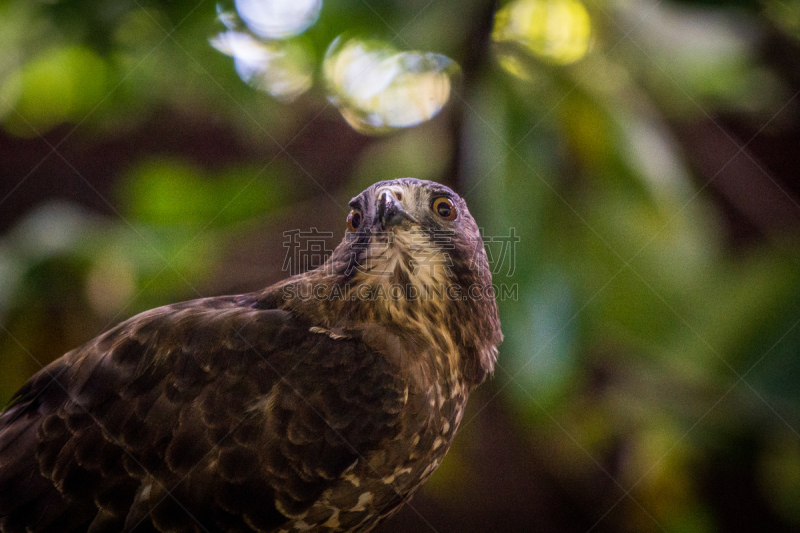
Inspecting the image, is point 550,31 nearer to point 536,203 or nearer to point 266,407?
point 536,203

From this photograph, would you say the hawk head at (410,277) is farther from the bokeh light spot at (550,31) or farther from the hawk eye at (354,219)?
the bokeh light spot at (550,31)

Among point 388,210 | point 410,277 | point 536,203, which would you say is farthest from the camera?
point 536,203

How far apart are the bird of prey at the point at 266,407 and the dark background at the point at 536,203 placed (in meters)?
0.75

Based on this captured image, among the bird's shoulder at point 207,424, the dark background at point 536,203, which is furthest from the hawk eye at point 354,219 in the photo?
the dark background at point 536,203

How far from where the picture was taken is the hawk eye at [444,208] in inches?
68.7

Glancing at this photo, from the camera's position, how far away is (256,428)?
1423mm

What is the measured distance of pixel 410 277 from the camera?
5.65 feet

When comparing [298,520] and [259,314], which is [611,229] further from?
[298,520]

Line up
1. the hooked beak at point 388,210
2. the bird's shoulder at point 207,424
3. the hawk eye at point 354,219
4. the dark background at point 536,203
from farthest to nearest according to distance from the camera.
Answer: the dark background at point 536,203
the hawk eye at point 354,219
the hooked beak at point 388,210
the bird's shoulder at point 207,424

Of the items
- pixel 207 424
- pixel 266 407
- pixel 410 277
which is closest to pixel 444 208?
pixel 410 277

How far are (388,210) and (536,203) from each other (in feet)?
3.40

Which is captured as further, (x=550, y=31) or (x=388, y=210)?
(x=550, y=31)

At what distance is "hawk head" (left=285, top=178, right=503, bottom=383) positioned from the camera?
5.46 feet

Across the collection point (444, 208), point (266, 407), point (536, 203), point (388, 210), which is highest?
point (388, 210)
